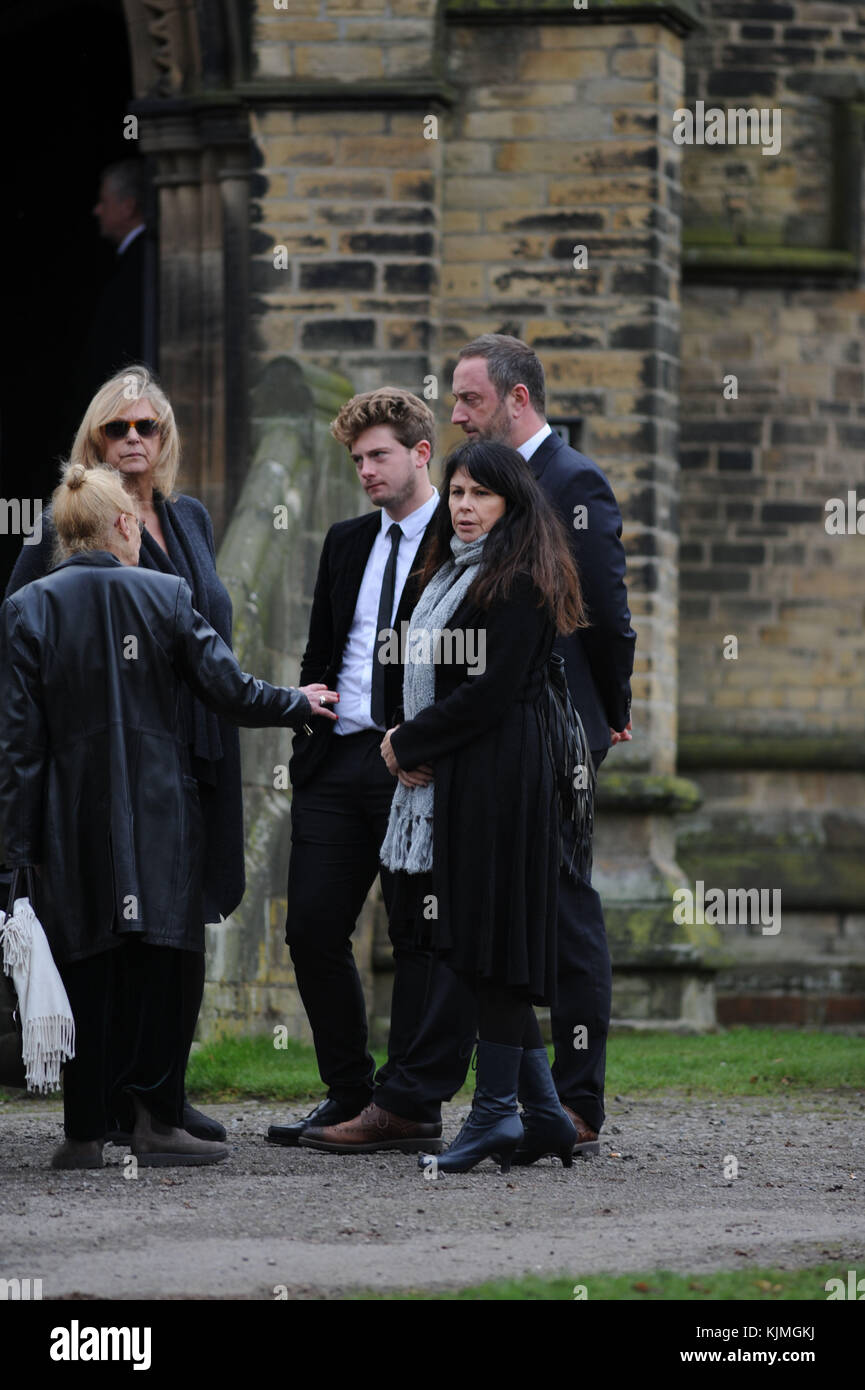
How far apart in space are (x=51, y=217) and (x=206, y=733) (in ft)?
27.9

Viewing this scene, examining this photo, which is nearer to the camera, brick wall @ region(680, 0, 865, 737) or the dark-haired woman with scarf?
the dark-haired woman with scarf

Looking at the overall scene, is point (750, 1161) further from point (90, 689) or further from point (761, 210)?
point (761, 210)

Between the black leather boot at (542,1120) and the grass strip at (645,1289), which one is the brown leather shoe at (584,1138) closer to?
the black leather boot at (542,1120)

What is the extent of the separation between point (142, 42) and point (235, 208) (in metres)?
0.93

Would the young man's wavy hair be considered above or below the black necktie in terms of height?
above

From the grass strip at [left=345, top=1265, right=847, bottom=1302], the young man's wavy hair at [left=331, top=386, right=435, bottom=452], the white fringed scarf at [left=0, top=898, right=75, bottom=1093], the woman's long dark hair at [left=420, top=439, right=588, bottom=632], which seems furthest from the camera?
the young man's wavy hair at [left=331, top=386, right=435, bottom=452]

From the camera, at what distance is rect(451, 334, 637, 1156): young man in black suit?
19.7ft

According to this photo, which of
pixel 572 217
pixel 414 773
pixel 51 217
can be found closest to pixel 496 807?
pixel 414 773

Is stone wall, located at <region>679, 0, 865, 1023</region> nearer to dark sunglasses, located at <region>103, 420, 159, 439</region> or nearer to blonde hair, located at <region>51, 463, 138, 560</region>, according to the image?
dark sunglasses, located at <region>103, 420, 159, 439</region>

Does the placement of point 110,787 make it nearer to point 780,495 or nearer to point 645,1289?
point 645,1289

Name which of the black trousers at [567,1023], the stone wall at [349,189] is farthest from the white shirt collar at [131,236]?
the black trousers at [567,1023]

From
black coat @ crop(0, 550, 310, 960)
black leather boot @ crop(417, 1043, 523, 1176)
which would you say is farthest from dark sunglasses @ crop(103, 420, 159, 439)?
black leather boot @ crop(417, 1043, 523, 1176)

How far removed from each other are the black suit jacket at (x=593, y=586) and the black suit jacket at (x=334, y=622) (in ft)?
1.25

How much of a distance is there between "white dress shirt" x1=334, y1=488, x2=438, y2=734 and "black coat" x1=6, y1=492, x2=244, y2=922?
1.02 ft
